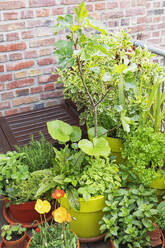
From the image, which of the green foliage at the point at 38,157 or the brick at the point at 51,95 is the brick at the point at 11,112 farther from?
the green foliage at the point at 38,157

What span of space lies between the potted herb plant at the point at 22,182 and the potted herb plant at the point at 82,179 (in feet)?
0.35

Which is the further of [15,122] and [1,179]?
[15,122]

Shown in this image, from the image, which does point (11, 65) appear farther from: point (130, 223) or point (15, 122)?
point (130, 223)

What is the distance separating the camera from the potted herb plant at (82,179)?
159 centimetres

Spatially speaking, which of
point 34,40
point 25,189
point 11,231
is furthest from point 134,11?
point 11,231

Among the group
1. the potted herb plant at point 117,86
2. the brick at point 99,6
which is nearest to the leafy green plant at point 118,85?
the potted herb plant at point 117,86

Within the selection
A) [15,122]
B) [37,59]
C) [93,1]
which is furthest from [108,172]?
[93,1]

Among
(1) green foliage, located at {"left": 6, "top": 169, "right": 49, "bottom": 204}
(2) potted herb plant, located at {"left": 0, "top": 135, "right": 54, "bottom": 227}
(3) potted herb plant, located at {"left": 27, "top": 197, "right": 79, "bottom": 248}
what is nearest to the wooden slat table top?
(2) potted herb plant, located at {"left": 0, "top": 135, "right": 54, "bottom": 227}

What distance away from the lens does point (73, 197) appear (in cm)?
159

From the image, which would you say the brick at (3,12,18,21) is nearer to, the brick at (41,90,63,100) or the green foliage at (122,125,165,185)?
the brick at (41,90,63,100)

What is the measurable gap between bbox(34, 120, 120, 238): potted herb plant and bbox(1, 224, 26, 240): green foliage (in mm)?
205

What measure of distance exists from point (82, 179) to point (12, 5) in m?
1.52

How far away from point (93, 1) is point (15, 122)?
1.29 metres

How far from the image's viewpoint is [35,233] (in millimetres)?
1544
